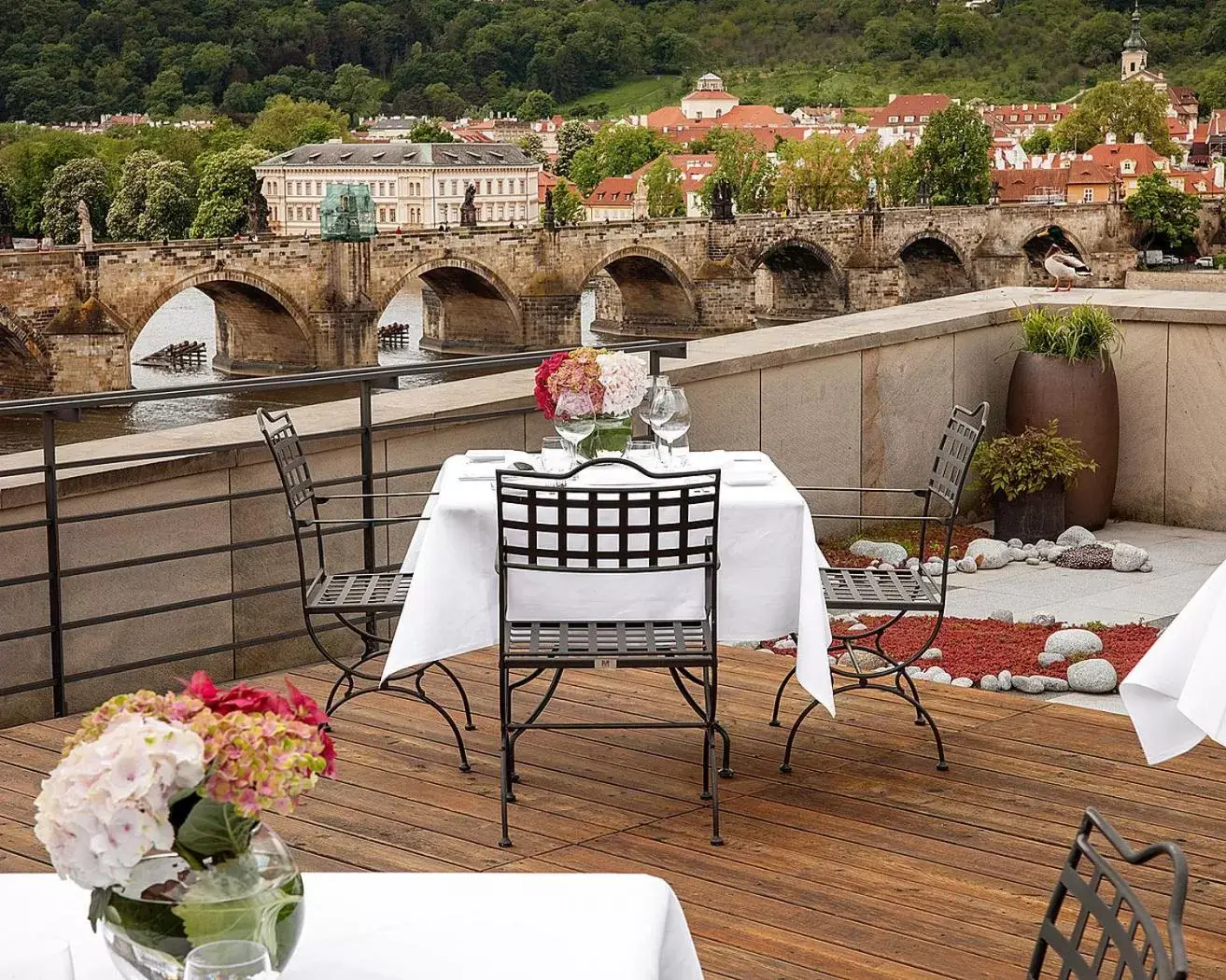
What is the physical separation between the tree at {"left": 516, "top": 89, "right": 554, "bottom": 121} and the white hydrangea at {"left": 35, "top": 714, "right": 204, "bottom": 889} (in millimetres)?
109472


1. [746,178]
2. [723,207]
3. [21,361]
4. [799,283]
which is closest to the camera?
[21,361]

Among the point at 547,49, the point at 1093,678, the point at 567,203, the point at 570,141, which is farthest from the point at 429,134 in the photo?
the point at 1093,678

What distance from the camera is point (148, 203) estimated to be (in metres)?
68.9

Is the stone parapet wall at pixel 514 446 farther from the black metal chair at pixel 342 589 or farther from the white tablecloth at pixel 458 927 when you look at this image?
the white tablecloth at pixel 458 927

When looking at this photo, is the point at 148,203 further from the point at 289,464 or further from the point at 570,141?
the point at 289,464

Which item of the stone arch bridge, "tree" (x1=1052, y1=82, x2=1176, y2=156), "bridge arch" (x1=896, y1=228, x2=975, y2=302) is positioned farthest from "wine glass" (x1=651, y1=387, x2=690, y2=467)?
"tree" (x1=1052, y1=82, x2=1176, y2=156)

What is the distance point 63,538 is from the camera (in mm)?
4039

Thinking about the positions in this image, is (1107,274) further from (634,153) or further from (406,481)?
(406,481)

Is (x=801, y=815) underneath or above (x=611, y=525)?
underneath

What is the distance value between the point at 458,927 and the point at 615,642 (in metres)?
1.64

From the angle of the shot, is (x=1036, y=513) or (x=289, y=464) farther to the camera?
(x=1036, y=513)

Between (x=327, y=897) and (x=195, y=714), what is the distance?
374 millimetres

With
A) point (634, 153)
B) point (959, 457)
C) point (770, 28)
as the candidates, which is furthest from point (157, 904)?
point (770, 28)

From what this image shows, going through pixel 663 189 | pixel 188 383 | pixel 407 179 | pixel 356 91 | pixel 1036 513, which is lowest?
pixel 188 383
